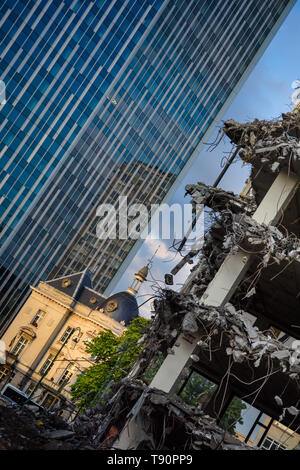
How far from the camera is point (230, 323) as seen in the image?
469 inches

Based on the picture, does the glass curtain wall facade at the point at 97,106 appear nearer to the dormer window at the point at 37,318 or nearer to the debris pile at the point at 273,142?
the dormer window at the point at 37,318

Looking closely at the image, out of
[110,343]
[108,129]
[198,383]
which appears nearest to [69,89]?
[108,129]

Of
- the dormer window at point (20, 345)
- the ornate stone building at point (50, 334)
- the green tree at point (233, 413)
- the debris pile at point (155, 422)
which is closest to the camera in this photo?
the debris pile at point (155, 422)

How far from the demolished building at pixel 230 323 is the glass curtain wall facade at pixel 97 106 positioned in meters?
65.5

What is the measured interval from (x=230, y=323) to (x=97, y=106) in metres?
79.2

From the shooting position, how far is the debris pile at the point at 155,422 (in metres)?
10.3

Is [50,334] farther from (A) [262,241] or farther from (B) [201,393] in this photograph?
(A) [262,241]

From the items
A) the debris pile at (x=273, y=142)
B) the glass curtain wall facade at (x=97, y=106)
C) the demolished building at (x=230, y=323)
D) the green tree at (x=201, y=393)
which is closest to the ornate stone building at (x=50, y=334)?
the glass curtain wall facade at (x=97, y=106)

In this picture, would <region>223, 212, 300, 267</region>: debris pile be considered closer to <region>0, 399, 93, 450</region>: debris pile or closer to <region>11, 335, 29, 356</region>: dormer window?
<region>0, 399, 93, 450</region>: debris pile

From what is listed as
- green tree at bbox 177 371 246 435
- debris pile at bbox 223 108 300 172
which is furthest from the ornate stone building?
debris pile at bbox 223 108 300 172

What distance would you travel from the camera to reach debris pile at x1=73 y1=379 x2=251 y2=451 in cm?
1029

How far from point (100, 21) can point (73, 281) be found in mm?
47402

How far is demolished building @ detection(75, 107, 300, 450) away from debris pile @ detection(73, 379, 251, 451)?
0.08 feet

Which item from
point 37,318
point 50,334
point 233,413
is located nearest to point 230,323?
point 233,413
